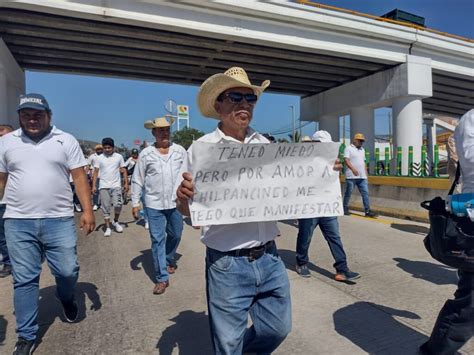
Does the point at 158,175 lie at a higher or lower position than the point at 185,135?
lower

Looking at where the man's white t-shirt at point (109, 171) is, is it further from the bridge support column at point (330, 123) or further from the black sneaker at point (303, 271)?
the bridge support column at point (330, 123)

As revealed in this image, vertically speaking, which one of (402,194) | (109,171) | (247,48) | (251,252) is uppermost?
(247,48)

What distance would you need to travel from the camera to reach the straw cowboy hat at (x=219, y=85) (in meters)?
2.10

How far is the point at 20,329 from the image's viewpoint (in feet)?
9.96

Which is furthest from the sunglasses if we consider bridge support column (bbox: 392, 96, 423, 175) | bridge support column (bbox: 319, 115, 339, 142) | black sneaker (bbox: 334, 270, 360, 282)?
bridge support column (bbox: 319, 115, 339, 142)

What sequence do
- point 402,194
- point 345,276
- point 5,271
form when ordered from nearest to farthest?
point 345,276
point 5,271
point 402,194

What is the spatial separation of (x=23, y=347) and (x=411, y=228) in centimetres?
745

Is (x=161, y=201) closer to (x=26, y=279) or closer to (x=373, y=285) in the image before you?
(x=26, y=279)

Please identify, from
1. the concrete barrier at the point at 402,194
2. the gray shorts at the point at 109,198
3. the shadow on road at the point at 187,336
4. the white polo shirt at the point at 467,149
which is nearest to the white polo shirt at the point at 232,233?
the white polo shirt at the point at 467,149

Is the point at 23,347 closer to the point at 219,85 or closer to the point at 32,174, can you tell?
the point at 32,174

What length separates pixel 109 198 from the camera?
27.5 ft

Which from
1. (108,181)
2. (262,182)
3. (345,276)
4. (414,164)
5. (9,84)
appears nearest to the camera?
(262,182)

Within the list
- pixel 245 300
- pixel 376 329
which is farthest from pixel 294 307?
pixel 245 300

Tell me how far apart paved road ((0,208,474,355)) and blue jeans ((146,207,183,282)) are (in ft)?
0.96
